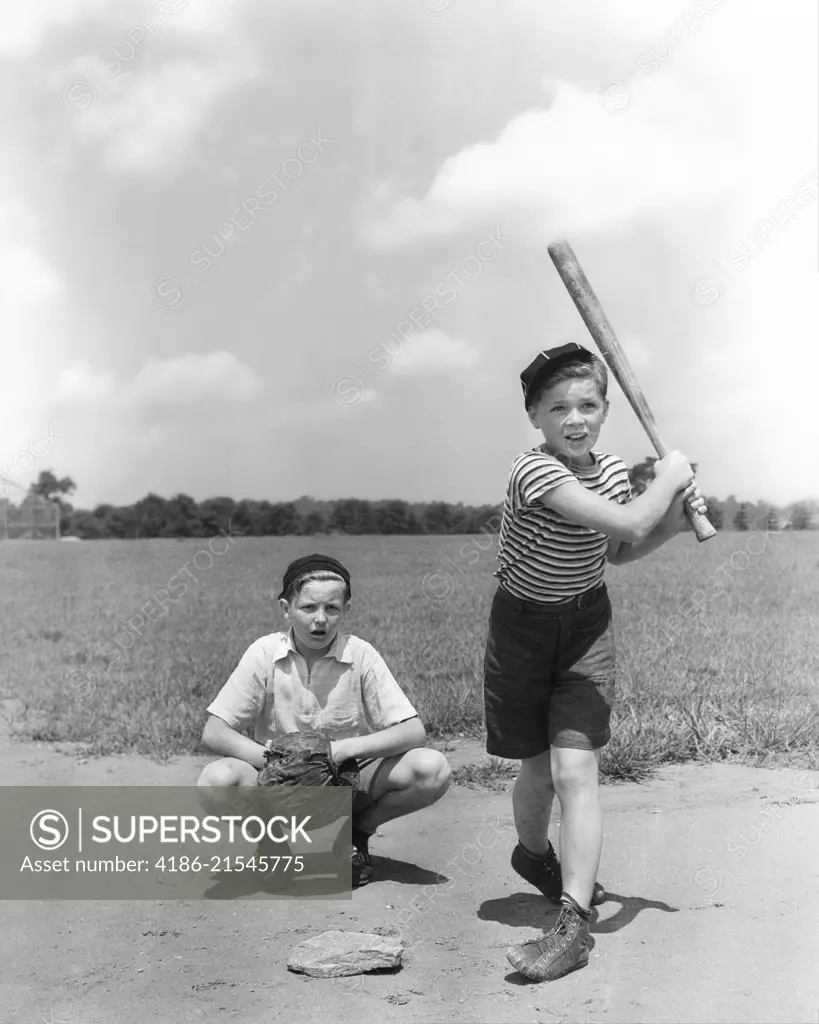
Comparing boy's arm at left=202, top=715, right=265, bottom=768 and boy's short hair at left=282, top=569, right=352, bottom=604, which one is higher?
boy's short hair at left=282, top=569, right=352, bottom=604

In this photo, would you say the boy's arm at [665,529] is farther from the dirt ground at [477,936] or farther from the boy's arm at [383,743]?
the dirt ground at [477,936]

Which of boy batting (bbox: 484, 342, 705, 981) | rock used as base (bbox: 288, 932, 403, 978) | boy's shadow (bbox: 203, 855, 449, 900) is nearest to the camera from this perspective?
rock used as base (bbox: 288, 932, 403, 978)

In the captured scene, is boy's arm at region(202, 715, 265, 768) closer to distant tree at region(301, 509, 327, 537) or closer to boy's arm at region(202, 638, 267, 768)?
boy's arm at region(202, 638, 267, 768)

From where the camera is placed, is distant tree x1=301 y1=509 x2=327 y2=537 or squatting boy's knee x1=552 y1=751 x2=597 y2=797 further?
distant tree x1=301 y1=509 x2=327 y2=537

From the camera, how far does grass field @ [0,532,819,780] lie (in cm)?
485

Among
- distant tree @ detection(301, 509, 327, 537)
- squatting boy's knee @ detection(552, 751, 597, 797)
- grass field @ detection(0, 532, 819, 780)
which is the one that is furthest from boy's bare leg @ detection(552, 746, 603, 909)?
distant tree @ detection(301, 509, 327, 537)

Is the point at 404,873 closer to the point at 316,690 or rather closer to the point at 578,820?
the point at 316,690

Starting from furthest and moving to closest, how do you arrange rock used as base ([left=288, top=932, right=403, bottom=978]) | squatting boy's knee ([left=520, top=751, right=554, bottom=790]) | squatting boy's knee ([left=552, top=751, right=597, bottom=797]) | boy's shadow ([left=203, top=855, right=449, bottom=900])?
boy's shadow ([left=203, top=855, right=449, bottom=900]) < squatting boy's knee ([left=520, top=751, right=554, bottom=790]) < squatting boy's knee ([left=552, top=751, right=597, bottom=797]) < rock used as base ([left=288, top=932, right=403, bottom=978])

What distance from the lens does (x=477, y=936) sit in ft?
8.99

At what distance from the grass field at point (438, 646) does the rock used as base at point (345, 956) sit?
72.6 inches

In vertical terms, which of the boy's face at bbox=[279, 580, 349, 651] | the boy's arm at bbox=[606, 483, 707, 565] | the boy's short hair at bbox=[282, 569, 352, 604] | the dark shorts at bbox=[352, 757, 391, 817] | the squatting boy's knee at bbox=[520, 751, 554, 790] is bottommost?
the dark shorts at bbox=[352, 757, 391, 817]

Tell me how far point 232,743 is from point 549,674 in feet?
3.16

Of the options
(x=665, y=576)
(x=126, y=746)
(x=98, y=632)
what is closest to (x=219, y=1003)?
(x=126, y=746)

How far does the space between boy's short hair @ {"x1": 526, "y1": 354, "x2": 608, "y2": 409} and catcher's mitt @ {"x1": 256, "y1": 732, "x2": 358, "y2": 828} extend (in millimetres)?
1147
